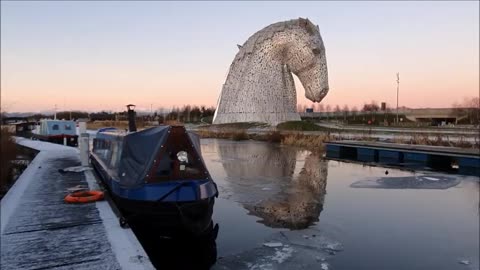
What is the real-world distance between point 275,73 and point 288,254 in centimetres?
3064

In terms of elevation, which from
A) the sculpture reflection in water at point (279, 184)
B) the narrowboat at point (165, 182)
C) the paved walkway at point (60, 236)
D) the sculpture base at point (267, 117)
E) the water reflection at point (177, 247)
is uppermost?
the sculpture base at point (267, 117)

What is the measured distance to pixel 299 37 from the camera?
3619cm

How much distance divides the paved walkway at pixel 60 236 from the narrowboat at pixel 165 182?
0.65 meters

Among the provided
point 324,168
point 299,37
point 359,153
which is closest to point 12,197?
point 324,168

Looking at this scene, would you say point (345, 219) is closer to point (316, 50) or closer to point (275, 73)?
point (316, 50)

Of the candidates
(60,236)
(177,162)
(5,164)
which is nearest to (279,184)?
(177,162)

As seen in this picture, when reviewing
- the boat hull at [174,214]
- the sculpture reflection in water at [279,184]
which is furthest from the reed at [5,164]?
the boat hull at [174,214]

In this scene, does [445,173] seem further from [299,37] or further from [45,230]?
[299,37]

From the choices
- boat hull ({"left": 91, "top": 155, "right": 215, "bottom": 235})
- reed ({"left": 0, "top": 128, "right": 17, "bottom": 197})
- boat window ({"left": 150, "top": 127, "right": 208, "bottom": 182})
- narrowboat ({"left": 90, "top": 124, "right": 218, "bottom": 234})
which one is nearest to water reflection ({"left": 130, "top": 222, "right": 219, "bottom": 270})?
boat hull ({"left": 91, "top": 155, "right": 215, "bottom": 235})

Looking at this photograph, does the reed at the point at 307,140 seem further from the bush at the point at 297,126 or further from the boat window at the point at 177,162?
the boat window at the point at 177,162

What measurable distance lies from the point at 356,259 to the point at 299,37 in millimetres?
30233

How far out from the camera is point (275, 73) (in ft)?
124

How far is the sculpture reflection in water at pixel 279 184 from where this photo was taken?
11.1 m

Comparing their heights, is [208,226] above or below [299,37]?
Result: below
